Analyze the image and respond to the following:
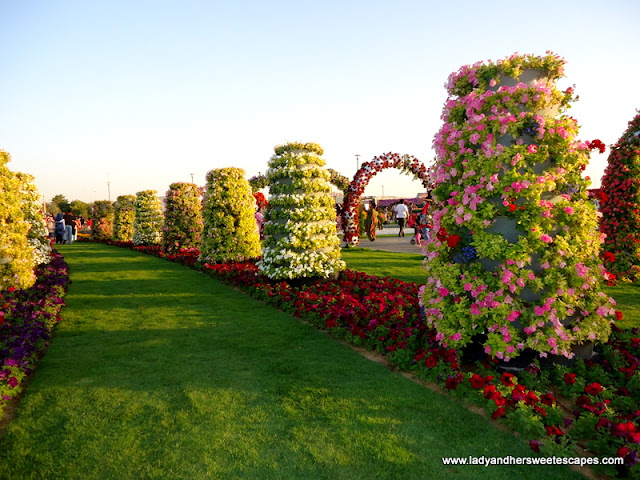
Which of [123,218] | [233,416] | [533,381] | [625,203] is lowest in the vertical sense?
[233,416]

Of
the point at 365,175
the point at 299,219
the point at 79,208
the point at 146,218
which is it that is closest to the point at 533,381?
the point at 299,219

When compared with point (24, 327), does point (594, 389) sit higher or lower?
lower

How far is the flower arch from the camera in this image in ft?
59.9

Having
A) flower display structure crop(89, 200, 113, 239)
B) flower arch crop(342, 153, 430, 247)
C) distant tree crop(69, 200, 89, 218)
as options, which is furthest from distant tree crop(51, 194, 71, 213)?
flower arch crop(342, 153, 430, 247)

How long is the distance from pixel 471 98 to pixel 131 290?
9.26 metres

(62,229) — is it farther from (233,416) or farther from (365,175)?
(233,416)

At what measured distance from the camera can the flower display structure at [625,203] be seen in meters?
9.77

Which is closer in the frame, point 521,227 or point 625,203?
point 521,227

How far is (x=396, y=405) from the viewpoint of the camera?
416 centimetres

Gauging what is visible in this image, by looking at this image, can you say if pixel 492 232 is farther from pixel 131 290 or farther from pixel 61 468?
pixel 131 290

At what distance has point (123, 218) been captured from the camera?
2606cm

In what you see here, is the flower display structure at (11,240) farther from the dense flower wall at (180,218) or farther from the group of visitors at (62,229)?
the group of visitors at (62,229)

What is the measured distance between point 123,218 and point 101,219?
5.06 metres

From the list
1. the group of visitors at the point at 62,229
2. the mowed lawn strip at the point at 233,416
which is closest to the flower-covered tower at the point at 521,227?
the mowed lawn strip at the point at 233,416
